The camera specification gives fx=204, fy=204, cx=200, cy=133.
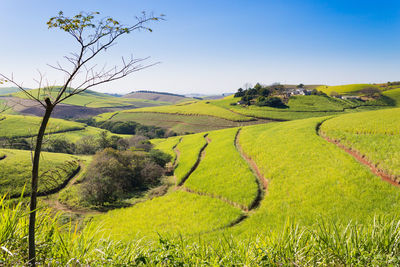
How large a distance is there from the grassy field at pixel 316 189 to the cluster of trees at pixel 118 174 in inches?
651

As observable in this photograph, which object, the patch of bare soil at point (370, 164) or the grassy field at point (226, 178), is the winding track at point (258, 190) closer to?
the grassy field at point (226, 178)

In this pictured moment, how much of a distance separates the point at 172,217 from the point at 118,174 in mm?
13271

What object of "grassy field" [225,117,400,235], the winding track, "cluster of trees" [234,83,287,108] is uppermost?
"cluster of trees" [234,83,287,108]

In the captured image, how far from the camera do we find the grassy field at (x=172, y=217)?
1592 cm

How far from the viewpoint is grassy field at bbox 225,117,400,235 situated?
518 inches

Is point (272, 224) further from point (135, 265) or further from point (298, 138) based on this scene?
point (298, 138)

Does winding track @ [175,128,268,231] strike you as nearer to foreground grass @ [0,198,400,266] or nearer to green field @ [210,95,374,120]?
foreground grass @ [0,198,400,266]

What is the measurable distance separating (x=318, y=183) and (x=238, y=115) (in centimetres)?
6540

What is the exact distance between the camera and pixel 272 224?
45.7ft

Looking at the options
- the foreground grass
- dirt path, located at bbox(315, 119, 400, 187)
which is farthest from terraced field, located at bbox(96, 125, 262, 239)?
dirt path, located at bbox(315, 119, 400, 187)

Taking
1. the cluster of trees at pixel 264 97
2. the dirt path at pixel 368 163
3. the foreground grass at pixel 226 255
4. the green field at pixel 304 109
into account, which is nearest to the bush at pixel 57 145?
the foreground grass at pixel 226 255

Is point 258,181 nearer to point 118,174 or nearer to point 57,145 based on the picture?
point 118,174

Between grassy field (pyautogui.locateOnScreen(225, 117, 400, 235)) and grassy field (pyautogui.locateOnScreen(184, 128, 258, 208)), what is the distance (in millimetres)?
1812

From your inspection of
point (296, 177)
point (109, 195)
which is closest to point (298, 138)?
point (296, 177)
